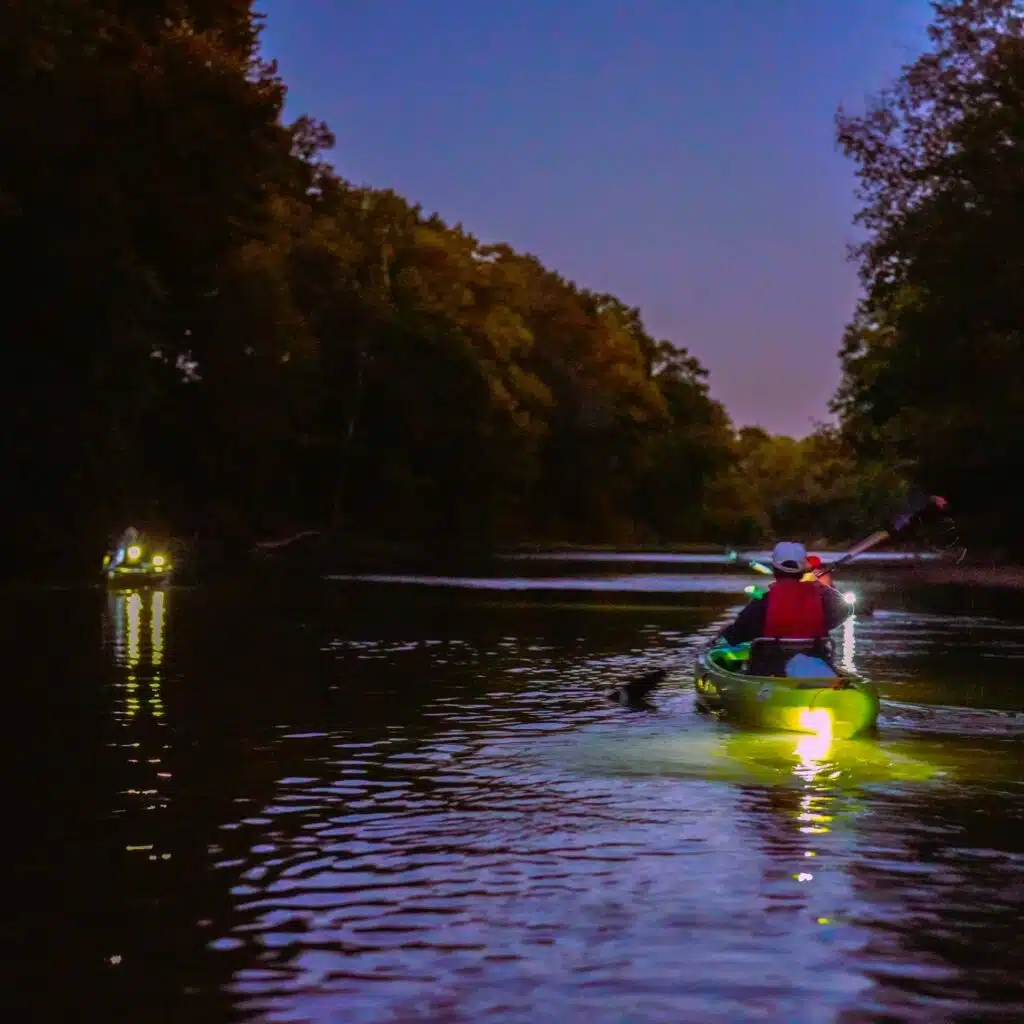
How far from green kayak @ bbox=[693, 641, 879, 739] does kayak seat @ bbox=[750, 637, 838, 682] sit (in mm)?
49

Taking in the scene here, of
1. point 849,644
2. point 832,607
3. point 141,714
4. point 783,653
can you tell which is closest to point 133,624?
point 849,644

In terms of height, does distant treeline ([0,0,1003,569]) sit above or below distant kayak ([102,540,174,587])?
above

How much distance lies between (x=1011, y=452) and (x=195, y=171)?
1057 inches

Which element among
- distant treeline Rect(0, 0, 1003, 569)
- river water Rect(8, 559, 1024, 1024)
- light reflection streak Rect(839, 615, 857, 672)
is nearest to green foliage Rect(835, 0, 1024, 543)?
distant treeline Rect(0, 0, 1003, 569)

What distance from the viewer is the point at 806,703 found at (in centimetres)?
1727

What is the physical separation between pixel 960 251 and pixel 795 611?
124 feet

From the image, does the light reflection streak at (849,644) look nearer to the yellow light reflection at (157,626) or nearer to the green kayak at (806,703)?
the green kayak at (806,703)

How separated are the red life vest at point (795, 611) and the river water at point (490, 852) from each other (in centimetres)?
123

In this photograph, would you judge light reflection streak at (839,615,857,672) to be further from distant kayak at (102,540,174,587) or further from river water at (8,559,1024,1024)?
distant kayak at (102,540,174,587)

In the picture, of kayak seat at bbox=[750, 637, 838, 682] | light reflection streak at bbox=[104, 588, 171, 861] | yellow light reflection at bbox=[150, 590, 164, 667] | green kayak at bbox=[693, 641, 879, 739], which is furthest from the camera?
yellow light reflection at bbox=[150, 590, 164, 667]

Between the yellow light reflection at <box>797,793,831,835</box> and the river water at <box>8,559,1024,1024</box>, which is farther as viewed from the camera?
the yellow light reflection at <box>797,793,831,835</box>

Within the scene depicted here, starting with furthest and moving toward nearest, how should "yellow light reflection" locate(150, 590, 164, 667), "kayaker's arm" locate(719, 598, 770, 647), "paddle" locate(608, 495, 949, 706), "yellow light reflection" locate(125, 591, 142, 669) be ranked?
"yellow light reflection" locate(150, 590, 164, 667) → "yellow light reflection" locate(125, 591, 142, 669) → "paddle" locate(608, 495, 949, 706) → "kayaker's arm" locate(719, 598, 770, 647)

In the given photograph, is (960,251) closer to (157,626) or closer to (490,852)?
(157,626)

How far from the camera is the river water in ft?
27.7
